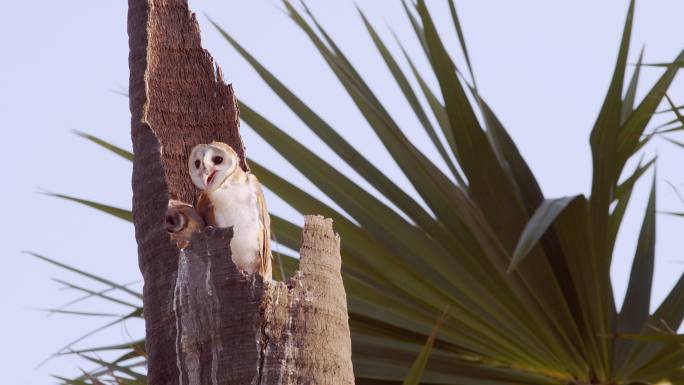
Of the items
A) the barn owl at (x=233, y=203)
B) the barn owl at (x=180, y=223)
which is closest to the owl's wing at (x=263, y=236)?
the barn owl at (x=233, y=203)

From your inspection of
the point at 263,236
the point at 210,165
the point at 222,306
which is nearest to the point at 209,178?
the point at 210,165

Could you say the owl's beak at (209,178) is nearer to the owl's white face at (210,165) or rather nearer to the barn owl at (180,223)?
the owl's white face at (210,165)

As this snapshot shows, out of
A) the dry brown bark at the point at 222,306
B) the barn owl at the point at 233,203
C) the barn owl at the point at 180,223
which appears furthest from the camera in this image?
the barn owl at the point at 233,203

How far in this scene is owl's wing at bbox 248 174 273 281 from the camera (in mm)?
2258

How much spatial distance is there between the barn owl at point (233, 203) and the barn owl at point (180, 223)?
0.29 feet

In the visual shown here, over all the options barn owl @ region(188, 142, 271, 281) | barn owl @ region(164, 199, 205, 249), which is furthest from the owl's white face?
barn owl @ region(164, 199, 205, 249)

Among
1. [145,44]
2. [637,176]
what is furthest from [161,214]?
[637,176]

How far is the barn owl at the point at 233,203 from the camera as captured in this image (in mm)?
2254

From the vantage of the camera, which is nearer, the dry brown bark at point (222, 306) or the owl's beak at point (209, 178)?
the dry brown bark at point (222, 306)

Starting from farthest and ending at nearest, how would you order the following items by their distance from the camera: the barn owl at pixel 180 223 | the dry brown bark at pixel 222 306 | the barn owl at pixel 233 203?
the barn owl at pixel 233 203 → the barn owl at pixel 180 223 → the dry brown bark at pixel 222 306

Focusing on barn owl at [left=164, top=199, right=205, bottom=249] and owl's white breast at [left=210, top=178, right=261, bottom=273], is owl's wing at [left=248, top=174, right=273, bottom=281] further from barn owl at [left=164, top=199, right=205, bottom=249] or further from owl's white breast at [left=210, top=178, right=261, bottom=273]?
barn owl at [left=164, top=199, right=205, bottom=249]

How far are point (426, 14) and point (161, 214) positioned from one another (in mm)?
1702

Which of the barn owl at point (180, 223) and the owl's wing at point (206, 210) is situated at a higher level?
the owl's wing at point (206, 210)

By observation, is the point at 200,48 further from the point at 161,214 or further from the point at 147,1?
the point at 161,214
